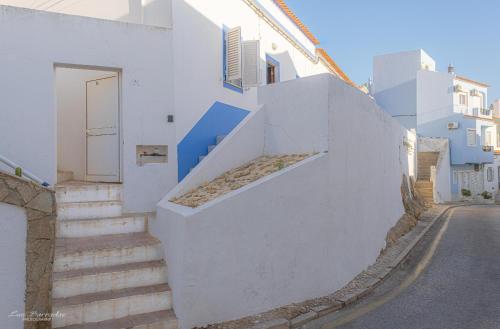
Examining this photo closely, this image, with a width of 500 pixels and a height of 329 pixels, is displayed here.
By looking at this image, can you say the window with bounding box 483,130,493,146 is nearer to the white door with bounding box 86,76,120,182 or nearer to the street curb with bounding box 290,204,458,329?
the street curb with bounding box 290,204,458,329

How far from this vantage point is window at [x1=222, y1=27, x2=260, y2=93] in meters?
9.18

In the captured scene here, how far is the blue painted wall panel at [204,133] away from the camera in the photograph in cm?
759

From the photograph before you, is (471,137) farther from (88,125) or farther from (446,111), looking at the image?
(88,125)

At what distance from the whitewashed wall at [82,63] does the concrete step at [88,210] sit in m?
→ 0.24

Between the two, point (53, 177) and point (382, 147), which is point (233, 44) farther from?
point (53, 177)

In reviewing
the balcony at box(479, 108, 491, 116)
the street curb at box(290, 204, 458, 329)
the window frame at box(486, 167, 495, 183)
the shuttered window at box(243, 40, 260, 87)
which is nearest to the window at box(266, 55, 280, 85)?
the shuttered window at box(243, 40, 260, 87)

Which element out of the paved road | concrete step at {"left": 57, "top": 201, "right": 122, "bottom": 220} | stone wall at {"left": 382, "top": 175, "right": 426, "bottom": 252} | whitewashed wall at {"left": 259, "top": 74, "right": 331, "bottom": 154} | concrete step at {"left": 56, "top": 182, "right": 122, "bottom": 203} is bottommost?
the paved road

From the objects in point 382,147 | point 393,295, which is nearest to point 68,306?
point 393,295

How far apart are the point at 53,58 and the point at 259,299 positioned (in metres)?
5.23

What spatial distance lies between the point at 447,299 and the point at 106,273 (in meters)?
4.93

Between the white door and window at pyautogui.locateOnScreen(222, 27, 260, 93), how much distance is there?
9.31 feet

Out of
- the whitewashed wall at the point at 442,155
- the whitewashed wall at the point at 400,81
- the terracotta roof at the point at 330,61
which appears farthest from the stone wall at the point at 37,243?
the whitewashed wall at the point at 400,81

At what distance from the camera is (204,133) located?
830cm

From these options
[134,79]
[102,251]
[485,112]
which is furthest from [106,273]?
[485,112]
